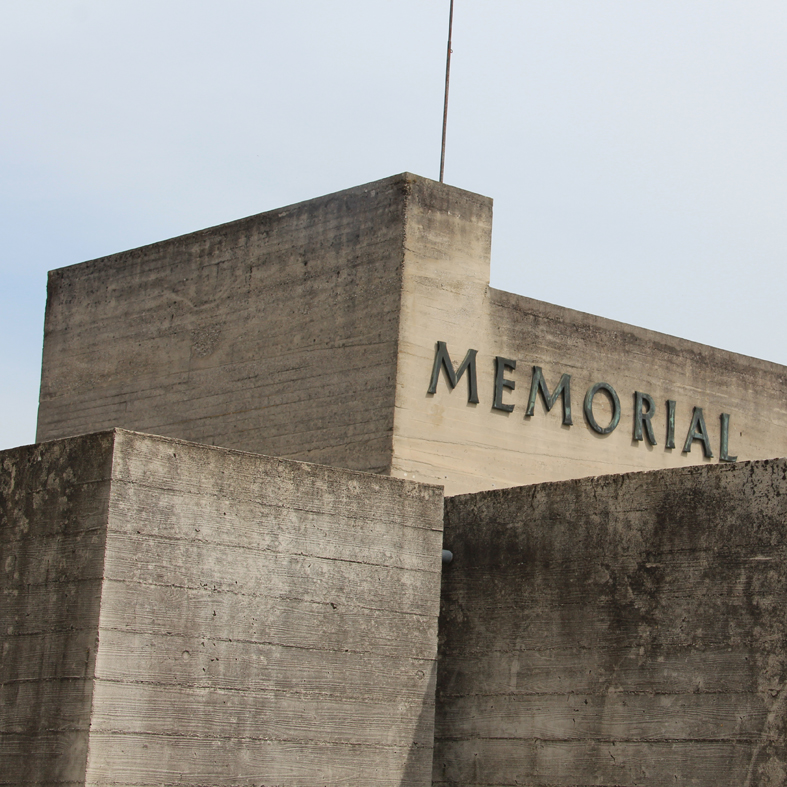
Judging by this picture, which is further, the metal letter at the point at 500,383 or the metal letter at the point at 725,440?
the metal letter at the point at 725,440

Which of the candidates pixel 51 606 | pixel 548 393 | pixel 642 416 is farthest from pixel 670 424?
pixel 51 606

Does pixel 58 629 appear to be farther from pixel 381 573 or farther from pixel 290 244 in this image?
pixel 290 244

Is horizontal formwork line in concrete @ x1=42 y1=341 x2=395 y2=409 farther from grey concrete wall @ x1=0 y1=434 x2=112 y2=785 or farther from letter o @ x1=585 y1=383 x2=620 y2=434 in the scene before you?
grey concrete wall @ x1=0 y1=434 x2=112 y2=785

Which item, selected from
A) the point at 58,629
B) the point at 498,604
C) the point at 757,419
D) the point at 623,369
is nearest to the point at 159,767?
the point at 58,629

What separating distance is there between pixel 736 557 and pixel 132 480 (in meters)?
3.90

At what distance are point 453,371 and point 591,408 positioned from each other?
191 cm

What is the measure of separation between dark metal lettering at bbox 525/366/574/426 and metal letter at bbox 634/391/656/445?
0.95 meters

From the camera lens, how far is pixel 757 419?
17234mm

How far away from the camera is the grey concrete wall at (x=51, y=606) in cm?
891

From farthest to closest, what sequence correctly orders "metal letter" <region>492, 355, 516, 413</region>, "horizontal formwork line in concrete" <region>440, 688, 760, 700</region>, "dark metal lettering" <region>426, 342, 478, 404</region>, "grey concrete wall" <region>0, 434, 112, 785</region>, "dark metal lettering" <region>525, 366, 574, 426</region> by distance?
"dark metal lettering" <region>525, 366, 574, 426</region>
"metal letter" <region>492, 355, 516, 413</region>
"dark metal lettering" <region>426, 342, 478, 404</region>
"horizontal formwork line in concrete" <region>440, 688, 760, 700</region>
"grey concrete wall" <region>0, 434, 112, 785</region>

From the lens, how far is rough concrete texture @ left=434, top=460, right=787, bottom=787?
8.95 m

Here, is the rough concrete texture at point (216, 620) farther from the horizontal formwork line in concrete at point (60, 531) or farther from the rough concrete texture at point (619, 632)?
the rough concrete texture at point (619, 632)

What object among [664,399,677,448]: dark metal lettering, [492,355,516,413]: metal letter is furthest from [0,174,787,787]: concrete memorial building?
[664,399,677,448]: dark metal lettering

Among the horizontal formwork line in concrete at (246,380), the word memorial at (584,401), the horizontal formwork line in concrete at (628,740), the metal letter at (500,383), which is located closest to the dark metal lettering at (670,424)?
the word memorial at (584,401)
